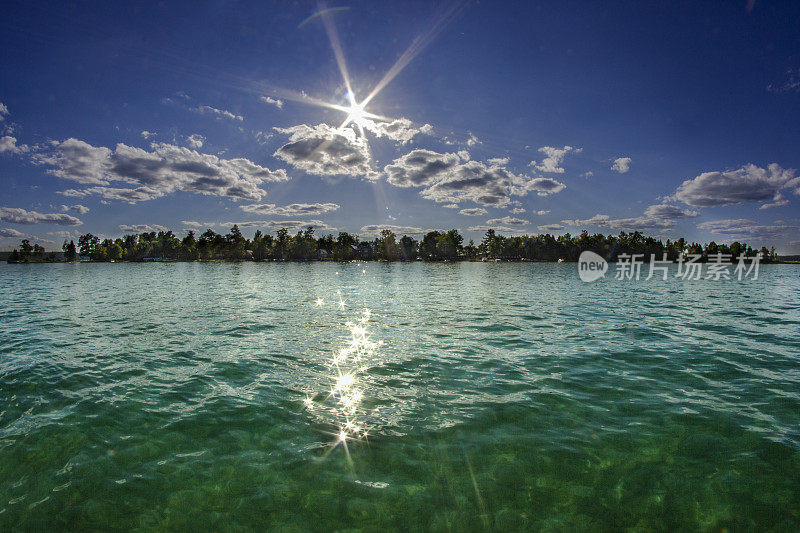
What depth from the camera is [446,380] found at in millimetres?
12102

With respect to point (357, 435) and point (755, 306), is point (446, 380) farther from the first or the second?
point (755, 306)

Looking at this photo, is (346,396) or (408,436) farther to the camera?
(346,396)

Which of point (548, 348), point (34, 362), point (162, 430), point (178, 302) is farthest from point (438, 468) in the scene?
point (178, 302)

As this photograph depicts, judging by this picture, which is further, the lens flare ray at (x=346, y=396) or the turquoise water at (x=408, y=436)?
the lens flare ray at (x=346, y=396)

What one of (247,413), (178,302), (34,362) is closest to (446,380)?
(247,413)

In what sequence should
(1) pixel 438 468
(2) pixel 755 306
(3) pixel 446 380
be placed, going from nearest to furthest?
(1) pixel 438 468, (3) pixel 446 380, (2) pixel 755 306

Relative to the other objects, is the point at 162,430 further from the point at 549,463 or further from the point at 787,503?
the point at 787,503

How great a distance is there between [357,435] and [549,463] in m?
4.19

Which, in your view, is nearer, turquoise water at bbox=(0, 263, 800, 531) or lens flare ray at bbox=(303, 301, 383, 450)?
turquoise water at bbox=(0, 263, 800, 531)

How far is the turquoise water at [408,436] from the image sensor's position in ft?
19.8

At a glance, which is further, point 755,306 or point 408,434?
point 755,306

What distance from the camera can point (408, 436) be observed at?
8.35 m

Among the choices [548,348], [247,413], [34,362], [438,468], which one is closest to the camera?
[438,468]

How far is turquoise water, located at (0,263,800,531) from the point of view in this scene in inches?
237
